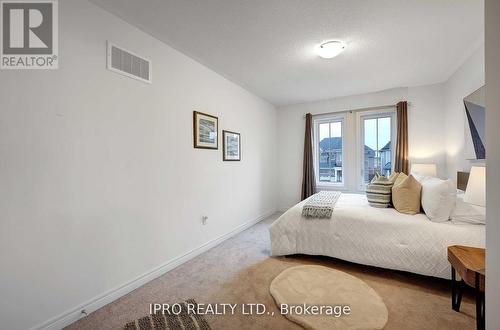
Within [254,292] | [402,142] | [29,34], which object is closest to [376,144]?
[402,142]

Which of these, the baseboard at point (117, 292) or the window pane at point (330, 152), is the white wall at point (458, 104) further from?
Answer: the baseboard at point (117, 292)

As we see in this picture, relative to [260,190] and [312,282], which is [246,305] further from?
[260,190]

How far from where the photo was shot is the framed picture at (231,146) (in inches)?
127

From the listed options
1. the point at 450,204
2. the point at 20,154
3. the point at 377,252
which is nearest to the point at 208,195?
the point at 20,154

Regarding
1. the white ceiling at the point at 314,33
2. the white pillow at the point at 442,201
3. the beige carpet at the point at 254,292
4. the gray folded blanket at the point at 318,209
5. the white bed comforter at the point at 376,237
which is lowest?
the beige carpet at the point at 254,292

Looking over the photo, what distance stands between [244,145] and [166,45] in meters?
1.90

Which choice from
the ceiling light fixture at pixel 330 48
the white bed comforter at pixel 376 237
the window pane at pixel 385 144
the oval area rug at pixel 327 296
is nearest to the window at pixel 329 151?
the window pane at pixel 385 144

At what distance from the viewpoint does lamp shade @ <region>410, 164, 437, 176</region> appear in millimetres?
3342

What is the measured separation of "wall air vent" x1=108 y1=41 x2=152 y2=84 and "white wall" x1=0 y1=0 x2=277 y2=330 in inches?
2.3

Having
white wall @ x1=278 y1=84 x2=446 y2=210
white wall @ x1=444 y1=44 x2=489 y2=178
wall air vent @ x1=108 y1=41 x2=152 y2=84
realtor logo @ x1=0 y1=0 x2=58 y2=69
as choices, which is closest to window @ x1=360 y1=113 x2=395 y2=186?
white wall @ x1=278 y1=84 x2=446 y2=210

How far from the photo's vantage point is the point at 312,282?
Answer: 2.05 meters

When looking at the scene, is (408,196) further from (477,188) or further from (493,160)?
(493,160)

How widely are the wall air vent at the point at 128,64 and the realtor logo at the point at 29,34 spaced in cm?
37

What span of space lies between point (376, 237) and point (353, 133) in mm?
2553
